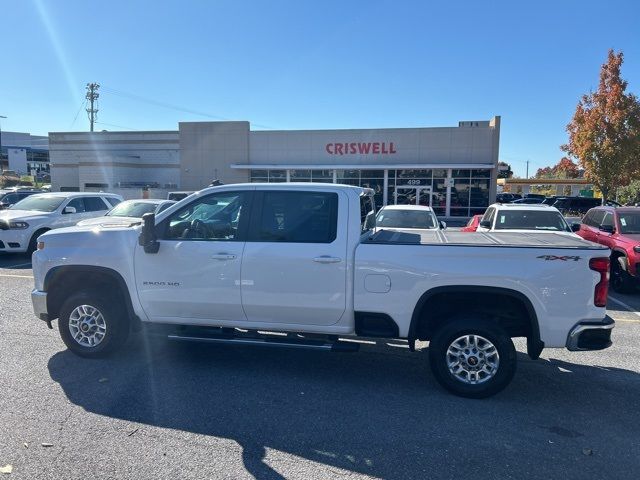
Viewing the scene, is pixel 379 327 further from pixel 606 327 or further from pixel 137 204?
pixel 137 204

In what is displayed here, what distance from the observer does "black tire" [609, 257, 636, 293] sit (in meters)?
9.06

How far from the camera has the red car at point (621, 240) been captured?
8766 mm

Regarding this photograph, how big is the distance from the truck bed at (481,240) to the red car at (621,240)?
479 cm

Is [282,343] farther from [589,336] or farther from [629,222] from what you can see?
[629,222]

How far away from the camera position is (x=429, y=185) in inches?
1241

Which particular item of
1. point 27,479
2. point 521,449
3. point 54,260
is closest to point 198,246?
point 54,260

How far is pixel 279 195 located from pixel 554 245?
2613 millimetres

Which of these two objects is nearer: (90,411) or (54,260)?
(90,411)

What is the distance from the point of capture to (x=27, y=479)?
123 inches

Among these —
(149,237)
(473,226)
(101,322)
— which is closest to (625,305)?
(473,226)

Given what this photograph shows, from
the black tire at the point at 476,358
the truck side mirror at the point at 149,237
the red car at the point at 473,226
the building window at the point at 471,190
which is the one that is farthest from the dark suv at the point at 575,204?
the truck side mirror at the point at 149,237

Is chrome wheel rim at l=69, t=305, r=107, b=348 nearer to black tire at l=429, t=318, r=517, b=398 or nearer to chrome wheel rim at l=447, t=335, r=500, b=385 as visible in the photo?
black tire at l=429, t=318, r=517, b=398

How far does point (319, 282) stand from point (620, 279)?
7.42m

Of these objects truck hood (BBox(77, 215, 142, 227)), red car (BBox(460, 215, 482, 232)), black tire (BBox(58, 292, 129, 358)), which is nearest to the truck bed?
black tire (BBox(58, 292, 129, 358))
